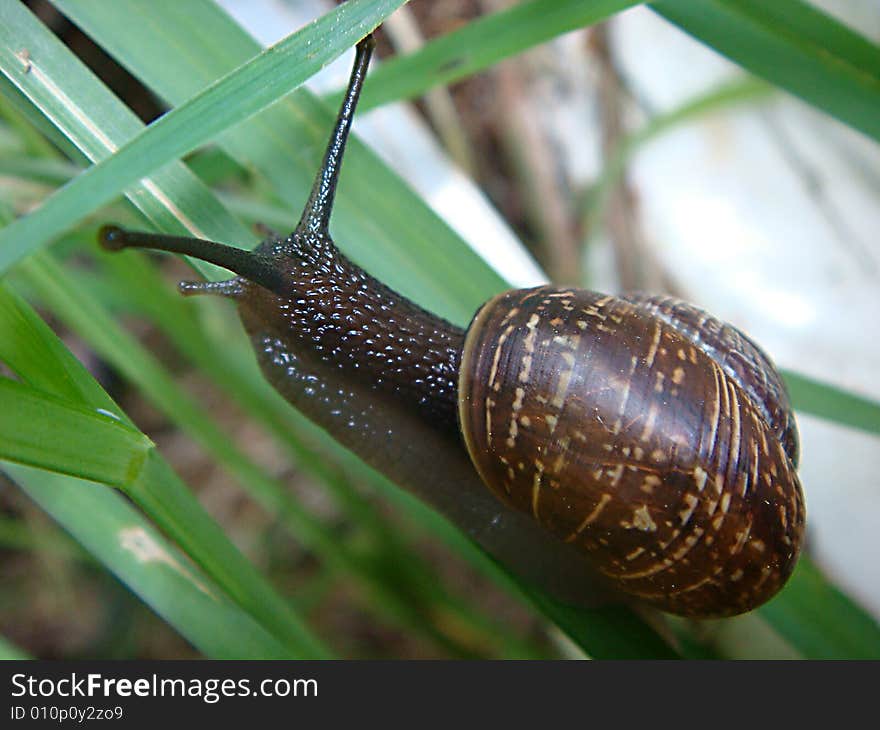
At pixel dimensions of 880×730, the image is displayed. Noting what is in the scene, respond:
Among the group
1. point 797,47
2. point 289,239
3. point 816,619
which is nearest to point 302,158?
point 289,239

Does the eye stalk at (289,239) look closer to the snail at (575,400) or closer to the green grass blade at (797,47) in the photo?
the snail at (575,400)

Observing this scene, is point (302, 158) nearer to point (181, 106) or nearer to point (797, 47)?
point (181, 106)

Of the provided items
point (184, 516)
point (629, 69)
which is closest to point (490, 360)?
point (184, 516)

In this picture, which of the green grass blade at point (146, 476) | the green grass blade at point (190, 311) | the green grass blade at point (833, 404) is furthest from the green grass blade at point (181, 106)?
the green grass blade at point (833, 404)

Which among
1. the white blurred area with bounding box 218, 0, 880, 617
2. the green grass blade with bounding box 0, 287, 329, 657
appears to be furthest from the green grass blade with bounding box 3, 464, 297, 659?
the white blurred area with bounding box 218, 0, 880, 617

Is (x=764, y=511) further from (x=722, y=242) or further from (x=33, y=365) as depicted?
(x=722, y=242)
